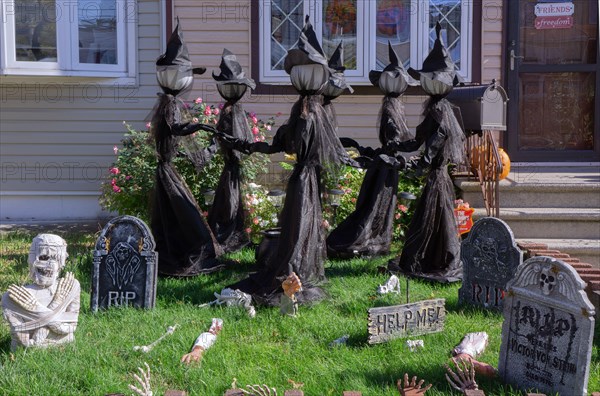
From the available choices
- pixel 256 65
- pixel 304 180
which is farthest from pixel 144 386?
pixel 256 65

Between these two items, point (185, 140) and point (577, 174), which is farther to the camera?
point (577, 174)

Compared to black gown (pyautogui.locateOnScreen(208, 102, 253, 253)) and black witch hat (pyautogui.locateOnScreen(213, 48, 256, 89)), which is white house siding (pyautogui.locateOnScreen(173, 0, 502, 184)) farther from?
black gown (pyautogui.locateOnScreen(208, 102, 253, 253))

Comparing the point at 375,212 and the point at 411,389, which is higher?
the point at 375,212

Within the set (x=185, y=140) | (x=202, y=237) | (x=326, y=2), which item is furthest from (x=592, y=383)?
(x=326, y=2)

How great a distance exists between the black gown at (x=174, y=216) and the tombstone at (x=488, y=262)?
85.2 inches

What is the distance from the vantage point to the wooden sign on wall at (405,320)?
4746mm

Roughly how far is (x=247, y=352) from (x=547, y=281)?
181cm

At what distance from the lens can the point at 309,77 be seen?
553cm

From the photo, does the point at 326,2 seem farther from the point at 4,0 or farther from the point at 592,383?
the point at 592,383

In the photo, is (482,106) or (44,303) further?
(482,106)

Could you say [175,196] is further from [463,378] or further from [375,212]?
[463,378]

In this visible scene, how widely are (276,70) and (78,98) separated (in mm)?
2608

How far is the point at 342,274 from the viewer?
6.68 metres

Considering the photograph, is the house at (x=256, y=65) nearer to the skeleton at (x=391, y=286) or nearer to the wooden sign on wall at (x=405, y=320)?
the skeleton at (x=391, y=286)
